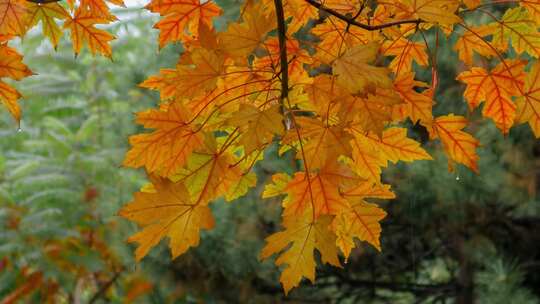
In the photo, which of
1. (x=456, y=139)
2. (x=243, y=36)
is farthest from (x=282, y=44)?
(x=456, y=139)

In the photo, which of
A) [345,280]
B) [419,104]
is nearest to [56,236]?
[345,280]

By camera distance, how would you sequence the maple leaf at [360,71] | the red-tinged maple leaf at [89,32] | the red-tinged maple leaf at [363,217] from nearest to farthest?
the maple leaf at [360,71] < the red-tinged maple leaf at [363,217] < the red-tinged maple leaf at [89,32]

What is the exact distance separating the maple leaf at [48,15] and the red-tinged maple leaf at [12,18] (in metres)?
0.04

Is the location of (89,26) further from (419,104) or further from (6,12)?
(419,104)

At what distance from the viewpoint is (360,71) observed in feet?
1.78

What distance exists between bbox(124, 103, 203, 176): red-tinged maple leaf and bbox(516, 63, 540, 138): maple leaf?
35cm

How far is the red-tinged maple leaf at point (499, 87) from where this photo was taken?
0.72m

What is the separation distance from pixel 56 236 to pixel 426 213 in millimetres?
1886

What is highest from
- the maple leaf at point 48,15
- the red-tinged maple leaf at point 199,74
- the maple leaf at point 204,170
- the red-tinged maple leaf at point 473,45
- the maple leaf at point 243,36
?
the maple leaf at point 48,15

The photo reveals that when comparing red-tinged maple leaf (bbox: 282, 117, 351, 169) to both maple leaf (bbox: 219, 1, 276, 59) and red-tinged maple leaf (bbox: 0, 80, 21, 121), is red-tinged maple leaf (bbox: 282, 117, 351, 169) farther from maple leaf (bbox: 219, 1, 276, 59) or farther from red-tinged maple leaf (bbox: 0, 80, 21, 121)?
red-tinged maple leaf (bbox: 0, 80, 21, 121)

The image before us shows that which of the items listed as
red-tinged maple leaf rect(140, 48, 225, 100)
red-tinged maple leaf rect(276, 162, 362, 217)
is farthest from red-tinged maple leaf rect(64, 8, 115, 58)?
red-tinged maple leaf rect(276, 162, 362, 217)

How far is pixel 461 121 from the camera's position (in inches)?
27.9

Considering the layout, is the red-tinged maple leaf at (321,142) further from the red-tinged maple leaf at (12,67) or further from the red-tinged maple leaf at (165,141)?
the red-tinged maple leaf at (12,67)

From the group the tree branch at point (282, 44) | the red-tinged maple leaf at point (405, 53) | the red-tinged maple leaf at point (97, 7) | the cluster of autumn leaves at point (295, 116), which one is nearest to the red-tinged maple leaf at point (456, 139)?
the cluster of autumn leaves at point (295, 116)
